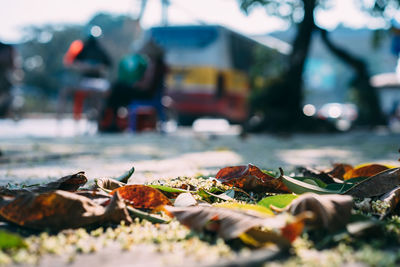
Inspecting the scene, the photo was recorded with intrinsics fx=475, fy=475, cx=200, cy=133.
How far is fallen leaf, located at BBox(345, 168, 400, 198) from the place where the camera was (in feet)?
5.48

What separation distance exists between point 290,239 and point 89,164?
256cm

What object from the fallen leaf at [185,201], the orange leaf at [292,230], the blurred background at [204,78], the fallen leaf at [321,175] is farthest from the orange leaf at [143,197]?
the blurred background at [204,78]

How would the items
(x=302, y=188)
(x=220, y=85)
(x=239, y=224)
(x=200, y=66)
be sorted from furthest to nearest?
(x=220, y=85)
(x=200, y=66)
(x=302, y=188)
(x=239, y=224)

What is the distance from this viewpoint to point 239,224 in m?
1.15

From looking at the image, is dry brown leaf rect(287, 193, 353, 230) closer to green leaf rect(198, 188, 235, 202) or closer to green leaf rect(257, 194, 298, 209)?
green leaf rect(257, 194, 298, 209)

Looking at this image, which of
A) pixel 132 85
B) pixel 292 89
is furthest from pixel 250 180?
pixel 292 89

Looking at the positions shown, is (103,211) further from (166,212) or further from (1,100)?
(1,100)

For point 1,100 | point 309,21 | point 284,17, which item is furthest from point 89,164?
point 1,100

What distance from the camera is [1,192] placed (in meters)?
1.50

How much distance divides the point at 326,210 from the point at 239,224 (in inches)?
9.0

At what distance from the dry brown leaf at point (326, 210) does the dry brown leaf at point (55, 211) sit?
482 millimetres

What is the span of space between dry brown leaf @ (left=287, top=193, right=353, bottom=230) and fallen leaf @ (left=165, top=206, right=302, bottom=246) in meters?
0.06

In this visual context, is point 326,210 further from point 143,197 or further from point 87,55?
point 87,55

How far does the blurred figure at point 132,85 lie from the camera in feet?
28.2
